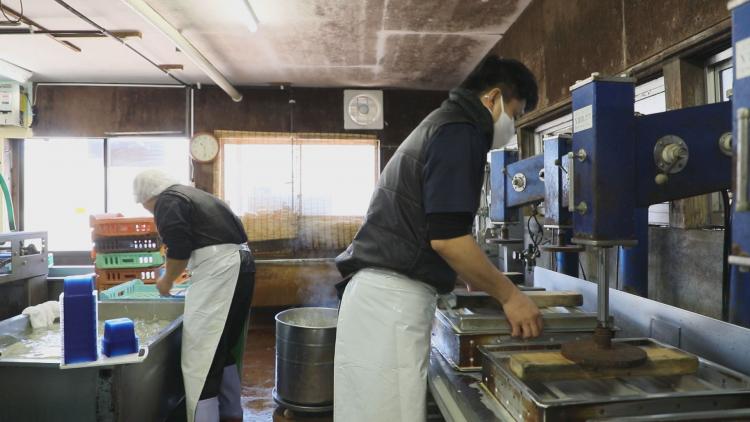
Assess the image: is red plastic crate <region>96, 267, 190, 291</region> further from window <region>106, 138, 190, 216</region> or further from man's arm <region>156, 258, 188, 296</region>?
window <region>106, 138, 190, 216</region>

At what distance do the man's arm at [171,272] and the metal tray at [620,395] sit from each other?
7.09 feet

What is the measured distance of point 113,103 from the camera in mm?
5766

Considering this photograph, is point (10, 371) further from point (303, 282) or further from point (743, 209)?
point (303, 282)

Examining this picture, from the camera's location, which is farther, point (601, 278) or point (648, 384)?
point (601, 278)

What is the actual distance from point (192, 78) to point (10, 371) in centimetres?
432

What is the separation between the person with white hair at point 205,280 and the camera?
265cm

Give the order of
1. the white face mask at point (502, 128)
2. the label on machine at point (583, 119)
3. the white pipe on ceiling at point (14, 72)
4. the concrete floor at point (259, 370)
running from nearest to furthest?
1. the label on machine at point (583, 119)
2. the white face mask at point (502, 128)
3. the concrete floor at point (259, 370)
4. the white pipe on ceiling at point (14, 72)

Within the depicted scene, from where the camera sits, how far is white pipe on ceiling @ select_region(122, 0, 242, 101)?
3131 millimetres

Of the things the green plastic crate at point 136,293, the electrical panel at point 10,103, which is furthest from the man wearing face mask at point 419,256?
the electrical panel at point 10,103

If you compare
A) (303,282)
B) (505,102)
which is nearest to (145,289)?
(303,282)

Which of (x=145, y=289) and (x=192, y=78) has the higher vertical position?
(x=192, y=78)

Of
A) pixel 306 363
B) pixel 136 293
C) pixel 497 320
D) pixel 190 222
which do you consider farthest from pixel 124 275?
pixel 497 320

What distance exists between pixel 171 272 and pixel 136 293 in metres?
0.51

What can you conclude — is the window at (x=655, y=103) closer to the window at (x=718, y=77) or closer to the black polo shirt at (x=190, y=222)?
the window at (x=718, y=77)
